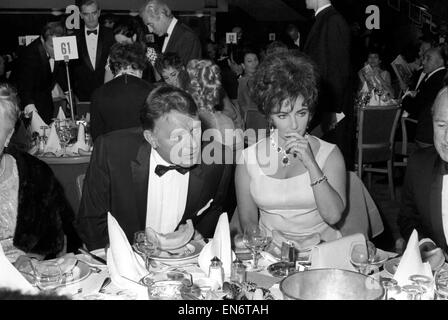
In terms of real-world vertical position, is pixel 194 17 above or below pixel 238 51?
above

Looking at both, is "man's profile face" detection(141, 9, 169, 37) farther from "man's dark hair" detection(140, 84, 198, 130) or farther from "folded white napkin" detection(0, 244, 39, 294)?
"folded white napkin" detection(0, 244, 39, 294)

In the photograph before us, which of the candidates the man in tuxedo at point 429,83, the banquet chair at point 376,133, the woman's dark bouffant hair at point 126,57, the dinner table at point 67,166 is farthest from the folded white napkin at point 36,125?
the man in tuxedo at point 429,83

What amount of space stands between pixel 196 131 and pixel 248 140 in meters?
2.65

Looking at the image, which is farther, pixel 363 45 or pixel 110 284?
pixel 363 45

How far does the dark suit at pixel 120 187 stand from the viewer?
254cm

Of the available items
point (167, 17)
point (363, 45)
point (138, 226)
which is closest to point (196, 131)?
point (138, 226)

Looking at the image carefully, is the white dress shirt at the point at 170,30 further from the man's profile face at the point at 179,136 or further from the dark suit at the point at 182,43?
the man's profile face at the point at 179,136

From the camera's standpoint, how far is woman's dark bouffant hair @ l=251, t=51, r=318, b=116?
2.49 metres

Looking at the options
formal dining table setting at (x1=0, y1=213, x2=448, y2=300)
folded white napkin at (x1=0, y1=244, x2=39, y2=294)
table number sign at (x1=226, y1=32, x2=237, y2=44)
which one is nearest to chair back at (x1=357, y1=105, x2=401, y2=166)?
formal dining table setting at (x1=0, y1=213, x2=448, y2=300)

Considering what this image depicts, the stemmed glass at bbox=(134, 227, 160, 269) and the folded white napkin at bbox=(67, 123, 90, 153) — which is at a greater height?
the folded white napkin at bbox=(67, 123, 90, 153)

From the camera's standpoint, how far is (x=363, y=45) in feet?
38.3

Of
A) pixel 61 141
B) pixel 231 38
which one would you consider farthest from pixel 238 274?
pixel 231 38
